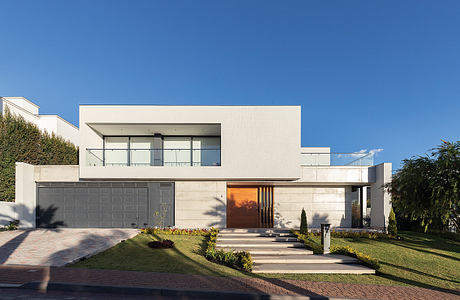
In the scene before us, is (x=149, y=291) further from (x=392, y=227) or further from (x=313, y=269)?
(x=392, y=227)

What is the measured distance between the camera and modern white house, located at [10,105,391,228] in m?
14.8

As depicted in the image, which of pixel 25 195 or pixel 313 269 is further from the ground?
pixel 25 195

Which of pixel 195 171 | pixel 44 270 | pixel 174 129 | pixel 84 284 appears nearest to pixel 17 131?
pixel 174 129

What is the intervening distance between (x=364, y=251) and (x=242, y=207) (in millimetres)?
7955

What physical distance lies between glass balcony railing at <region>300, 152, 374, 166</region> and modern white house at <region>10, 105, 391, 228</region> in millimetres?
65

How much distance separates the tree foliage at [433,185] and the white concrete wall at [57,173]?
16.8m

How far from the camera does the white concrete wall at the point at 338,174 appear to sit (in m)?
16.2

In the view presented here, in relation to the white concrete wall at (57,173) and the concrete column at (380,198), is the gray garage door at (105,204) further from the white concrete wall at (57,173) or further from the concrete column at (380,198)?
the concrete column at (380,198)

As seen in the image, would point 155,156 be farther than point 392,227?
Yes

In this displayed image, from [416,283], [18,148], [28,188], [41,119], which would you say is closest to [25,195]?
[28,188]

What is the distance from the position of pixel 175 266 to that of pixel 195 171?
6937 mm

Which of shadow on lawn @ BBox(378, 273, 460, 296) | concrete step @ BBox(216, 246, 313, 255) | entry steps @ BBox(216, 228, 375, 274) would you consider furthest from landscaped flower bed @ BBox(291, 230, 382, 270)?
shadow on lawn @ BBox(378, 273, 460, 296)

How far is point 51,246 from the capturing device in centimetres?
1049

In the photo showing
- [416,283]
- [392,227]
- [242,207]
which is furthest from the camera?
[242,207]
